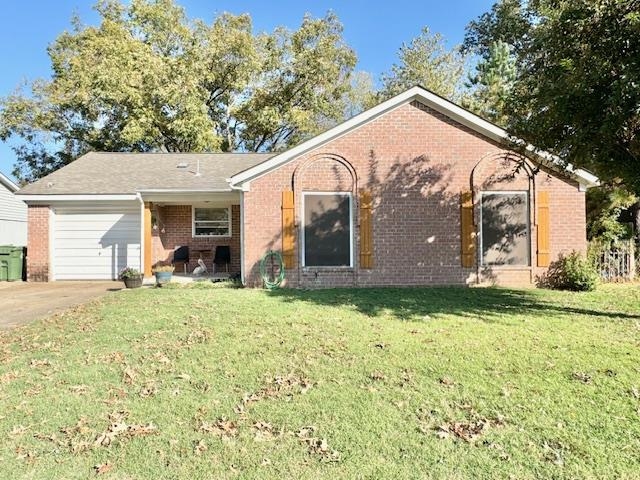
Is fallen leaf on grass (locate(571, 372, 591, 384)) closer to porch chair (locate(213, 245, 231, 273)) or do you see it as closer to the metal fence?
the metal fence

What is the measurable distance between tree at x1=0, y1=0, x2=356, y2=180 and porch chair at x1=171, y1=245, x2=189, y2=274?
9.43 metres

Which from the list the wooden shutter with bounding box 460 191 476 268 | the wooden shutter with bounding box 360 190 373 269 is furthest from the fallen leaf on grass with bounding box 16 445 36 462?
the wooden shutter with bounding box 460 191 476 268

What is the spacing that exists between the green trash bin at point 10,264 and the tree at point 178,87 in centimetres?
881

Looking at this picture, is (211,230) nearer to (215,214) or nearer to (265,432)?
(215,214)

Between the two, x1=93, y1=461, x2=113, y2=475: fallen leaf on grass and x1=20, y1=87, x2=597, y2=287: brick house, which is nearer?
x1=93, y1=461, x2=113, y2=475: fallen leaf on grass

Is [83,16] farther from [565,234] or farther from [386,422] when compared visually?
[386,422]

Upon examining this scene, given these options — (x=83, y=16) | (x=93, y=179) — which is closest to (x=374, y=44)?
(x=83, y=16)

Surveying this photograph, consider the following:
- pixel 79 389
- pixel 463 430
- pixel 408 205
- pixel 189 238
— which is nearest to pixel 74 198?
pixel 189 238

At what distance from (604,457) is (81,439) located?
13.1 feet

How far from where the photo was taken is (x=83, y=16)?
27.6 meters

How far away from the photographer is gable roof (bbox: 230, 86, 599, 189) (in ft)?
37.7

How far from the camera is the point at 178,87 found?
72.1 ft

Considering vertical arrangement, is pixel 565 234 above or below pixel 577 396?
above

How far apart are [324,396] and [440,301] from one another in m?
5.49
